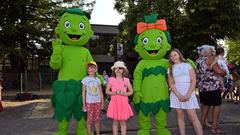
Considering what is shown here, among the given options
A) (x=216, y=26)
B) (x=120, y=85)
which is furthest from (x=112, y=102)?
(x=216, y=26)

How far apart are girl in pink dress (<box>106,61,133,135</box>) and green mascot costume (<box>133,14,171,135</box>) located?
271mm

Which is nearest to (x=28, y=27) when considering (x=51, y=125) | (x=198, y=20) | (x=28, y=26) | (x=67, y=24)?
(x=28, y=26)

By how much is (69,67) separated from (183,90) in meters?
2.31

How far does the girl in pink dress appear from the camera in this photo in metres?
7.36

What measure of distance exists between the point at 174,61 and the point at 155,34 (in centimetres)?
78

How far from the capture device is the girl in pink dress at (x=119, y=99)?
7.36 metres

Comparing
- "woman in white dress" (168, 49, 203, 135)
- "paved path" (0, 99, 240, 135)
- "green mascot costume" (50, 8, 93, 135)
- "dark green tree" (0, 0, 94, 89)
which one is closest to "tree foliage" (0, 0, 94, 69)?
"dark green tree" (0, 0, 94, 89)

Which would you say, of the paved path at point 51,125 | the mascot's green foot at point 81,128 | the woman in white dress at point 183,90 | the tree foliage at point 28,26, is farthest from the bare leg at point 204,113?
the tree foliage at point 28,26

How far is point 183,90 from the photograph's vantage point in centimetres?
734

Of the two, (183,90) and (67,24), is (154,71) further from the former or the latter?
(67,24)

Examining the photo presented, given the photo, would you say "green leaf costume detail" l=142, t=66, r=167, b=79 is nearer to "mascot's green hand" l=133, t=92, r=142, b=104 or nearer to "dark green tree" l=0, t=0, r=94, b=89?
"mascot's green hand" l=133, t=92, r=142, b=104

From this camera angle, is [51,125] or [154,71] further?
[51,125]

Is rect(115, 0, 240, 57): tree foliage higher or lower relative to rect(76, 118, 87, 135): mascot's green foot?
higher

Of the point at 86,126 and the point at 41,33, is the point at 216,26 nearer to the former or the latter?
the point at 41,33
